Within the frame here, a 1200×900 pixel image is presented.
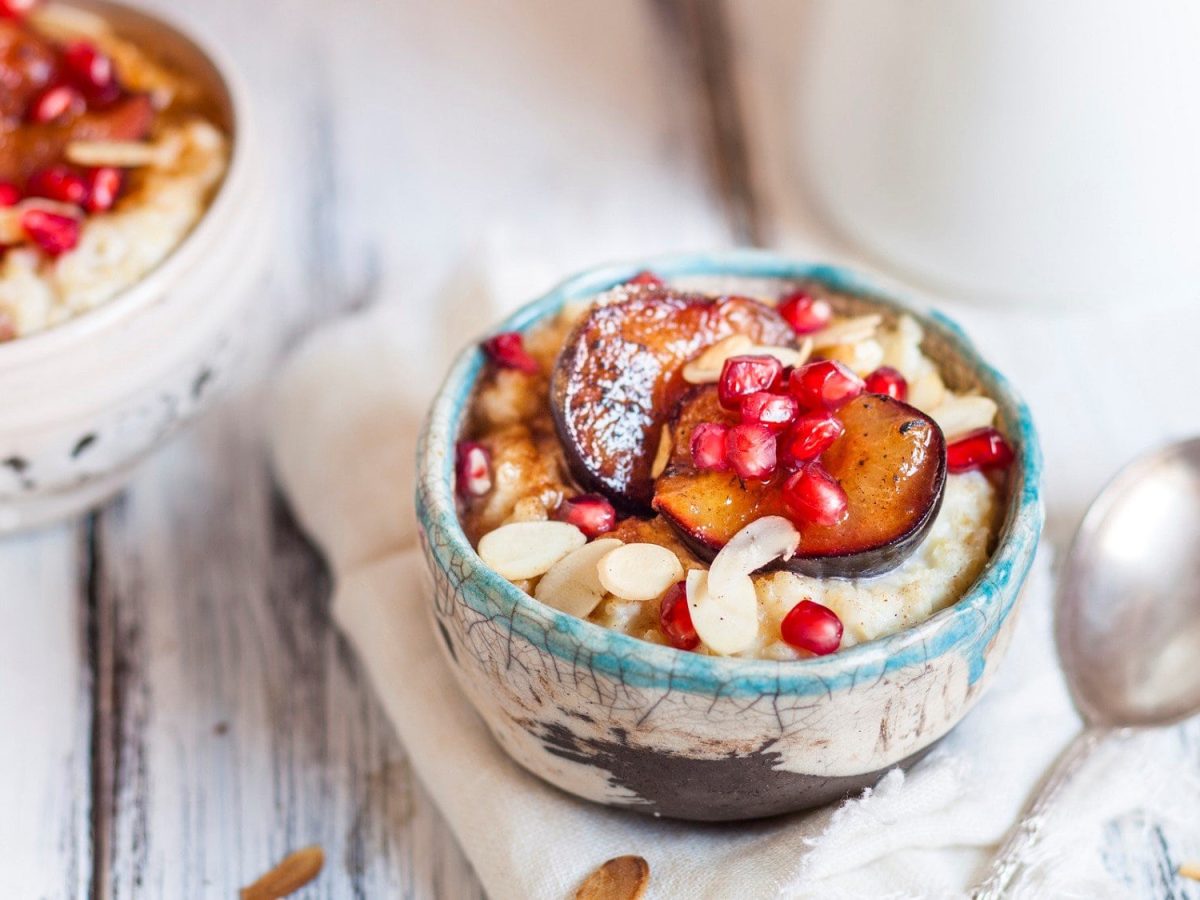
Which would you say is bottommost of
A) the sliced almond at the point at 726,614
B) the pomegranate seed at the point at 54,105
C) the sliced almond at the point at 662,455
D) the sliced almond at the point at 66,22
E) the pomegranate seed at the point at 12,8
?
the sliced almond at the point at 726,614

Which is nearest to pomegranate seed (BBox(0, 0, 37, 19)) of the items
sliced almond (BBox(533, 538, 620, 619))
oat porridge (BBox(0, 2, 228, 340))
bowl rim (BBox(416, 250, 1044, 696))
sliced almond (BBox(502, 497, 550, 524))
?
oat porridge (BBox(0, 2, 228, 340))

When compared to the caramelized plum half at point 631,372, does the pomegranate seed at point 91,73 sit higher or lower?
higher

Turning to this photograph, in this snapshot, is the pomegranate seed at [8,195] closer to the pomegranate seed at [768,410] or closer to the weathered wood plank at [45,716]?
the weathered wood plank at [45,716]

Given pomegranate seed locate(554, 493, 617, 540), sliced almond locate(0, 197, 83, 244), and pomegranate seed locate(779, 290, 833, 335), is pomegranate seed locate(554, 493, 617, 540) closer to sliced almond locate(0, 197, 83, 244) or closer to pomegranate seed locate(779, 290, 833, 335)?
pomegranate seed locate(779, 290, 833, 335)

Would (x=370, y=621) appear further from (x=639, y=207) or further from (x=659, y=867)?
(x=639, y=207)

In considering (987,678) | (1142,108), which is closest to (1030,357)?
(1142,108)

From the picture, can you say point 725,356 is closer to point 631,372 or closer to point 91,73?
point 631,372

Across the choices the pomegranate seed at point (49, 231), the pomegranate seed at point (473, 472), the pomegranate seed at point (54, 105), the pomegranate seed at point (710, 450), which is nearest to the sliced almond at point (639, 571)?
the pomegranate seed at point (710, 450)

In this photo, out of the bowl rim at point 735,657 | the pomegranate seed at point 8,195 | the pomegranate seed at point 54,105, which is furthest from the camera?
the pomegranate seed at point 54,105
